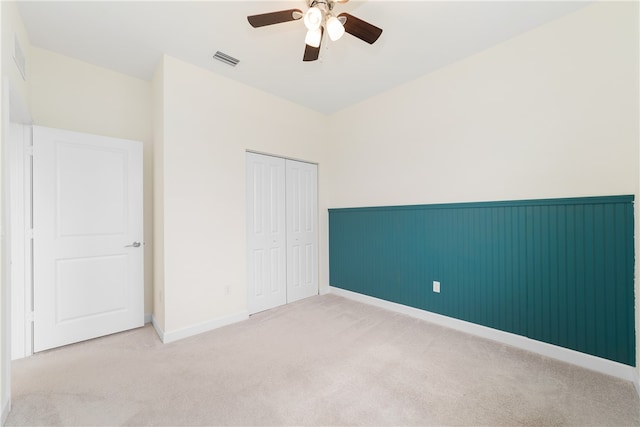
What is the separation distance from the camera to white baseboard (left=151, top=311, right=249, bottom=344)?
102 inches

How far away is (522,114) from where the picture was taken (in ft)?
7.93

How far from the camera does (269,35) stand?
93.6 inches

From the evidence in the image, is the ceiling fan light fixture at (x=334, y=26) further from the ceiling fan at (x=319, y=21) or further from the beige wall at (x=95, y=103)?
the beige wall at (x=95, y=103)

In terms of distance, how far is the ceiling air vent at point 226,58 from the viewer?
2644 millimetres

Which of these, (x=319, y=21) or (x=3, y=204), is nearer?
(x=3, y=204)

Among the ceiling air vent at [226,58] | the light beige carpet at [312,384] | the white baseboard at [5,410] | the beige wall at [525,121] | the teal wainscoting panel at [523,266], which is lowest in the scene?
the light beige carpet at [312,384]

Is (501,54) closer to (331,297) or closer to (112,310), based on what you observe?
(331,297)

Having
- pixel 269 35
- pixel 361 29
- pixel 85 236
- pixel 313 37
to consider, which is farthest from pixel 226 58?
pixel 85 236

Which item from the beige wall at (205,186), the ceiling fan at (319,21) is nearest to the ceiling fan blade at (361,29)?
the ceiling fan at (319,21)

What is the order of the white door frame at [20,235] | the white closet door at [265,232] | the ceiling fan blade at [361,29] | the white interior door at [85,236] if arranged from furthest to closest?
the white closet door at [265,232], the white interior door at [85,236], the white door frame at [20,235], the ceiling fan blade at [361,29]

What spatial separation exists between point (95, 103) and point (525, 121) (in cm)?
433

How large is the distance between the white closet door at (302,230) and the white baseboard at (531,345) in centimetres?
118

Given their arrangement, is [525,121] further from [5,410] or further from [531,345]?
[5,410]

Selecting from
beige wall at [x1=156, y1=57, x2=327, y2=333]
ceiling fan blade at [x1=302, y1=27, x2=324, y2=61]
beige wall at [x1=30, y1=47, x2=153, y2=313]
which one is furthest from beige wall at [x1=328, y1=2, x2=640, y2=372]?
beige wall at [x1=30, y1=47, x2=153, y2=313]
